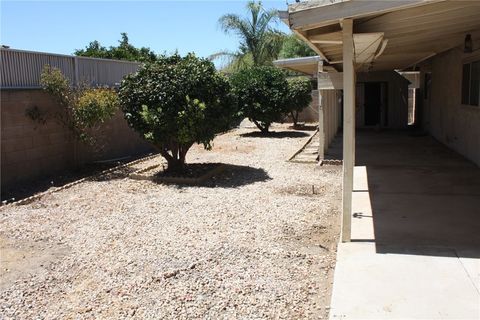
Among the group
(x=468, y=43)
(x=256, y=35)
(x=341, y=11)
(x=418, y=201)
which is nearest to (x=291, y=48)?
(x=256, y=35)

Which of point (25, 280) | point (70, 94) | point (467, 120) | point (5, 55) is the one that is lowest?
point (25, 280)

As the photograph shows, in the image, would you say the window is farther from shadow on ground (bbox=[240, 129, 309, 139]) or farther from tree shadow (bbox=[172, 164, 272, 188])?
shadow on ground (bbox=[240, 129, 309, 139])

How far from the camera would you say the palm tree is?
2938cm

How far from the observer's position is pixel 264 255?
5258mm

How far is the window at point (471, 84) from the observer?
388 inches

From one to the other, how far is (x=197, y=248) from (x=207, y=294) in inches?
49.2

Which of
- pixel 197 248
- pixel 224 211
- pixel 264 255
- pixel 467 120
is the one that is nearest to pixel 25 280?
pixel 197 248

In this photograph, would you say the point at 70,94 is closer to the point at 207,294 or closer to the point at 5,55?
the point at 5,55

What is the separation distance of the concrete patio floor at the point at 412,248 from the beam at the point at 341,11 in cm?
241

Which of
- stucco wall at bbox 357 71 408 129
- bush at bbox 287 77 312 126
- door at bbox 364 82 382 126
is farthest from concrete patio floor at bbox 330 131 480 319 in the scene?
door at bbox 364 82 382 126

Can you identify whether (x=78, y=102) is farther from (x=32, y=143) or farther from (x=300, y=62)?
(x=300, y=62)

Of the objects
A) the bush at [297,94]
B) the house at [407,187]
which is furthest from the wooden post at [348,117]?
the bush at [297,94]

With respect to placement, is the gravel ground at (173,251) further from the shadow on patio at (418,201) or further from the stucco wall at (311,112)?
the stucco wall at (311,112)

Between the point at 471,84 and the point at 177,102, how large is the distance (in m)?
6.34
